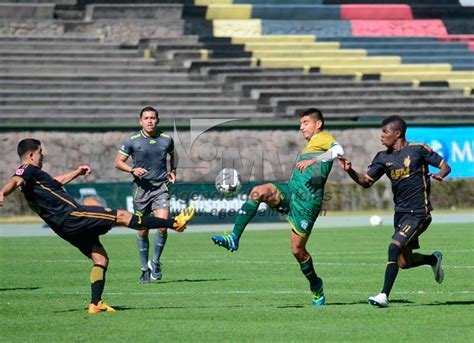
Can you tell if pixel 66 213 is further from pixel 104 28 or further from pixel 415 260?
pixel 104 28

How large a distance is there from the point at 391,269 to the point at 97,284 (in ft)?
10.9

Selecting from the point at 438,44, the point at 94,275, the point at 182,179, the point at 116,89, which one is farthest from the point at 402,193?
the point at 438,44

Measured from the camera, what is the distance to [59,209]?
12867mm

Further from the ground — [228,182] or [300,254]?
[228,182]

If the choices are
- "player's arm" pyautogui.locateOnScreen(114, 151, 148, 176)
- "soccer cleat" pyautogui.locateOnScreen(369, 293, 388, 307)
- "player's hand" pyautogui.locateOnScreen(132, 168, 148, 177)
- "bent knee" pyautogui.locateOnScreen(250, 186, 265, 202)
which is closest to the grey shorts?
"player's arm" pyautogui.locateOnScreen(114, 151, 148, 176)

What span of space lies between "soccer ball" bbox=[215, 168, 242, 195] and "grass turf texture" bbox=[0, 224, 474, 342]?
→ 7715 mm

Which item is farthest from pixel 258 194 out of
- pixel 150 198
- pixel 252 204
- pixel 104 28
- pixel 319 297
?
pixel 104 28

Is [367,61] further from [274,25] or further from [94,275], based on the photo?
[94,275]

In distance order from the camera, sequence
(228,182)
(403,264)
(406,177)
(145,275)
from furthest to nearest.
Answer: (228,182) < (145,275) < (403,264) < (406,177)

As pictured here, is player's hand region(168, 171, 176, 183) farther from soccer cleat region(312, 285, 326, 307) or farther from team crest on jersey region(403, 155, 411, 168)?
team crest on jersey region(403, 155, 411, 168)

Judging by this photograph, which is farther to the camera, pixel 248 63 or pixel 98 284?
pixel 248 63

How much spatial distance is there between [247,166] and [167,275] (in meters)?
20.1

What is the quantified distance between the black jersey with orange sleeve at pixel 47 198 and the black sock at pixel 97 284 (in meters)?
0.69

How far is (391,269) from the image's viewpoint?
42.6 ft
